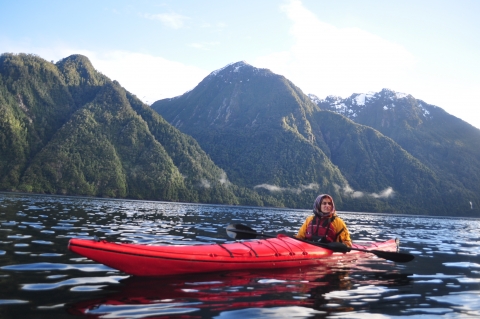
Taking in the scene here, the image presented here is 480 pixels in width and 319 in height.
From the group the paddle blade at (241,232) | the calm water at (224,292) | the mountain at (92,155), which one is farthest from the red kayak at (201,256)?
the mountain at (92,155)

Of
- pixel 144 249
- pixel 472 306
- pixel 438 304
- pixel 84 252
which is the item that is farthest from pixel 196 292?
pixel 472 306

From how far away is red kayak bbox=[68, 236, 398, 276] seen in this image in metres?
8.35

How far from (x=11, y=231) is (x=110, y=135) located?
169342mm

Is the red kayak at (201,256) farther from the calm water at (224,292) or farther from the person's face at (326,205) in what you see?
the person's face at (326,205)

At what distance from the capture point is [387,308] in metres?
7.57

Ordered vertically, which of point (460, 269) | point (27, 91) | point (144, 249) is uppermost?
point (27, 91)

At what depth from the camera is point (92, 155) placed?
521ft

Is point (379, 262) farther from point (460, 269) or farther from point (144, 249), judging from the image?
point (144, 249)

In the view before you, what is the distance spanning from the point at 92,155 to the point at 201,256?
160 m

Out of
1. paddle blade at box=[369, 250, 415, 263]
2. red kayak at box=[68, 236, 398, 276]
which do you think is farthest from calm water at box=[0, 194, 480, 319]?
paddle blade at box=[369, 250, 415, 263]

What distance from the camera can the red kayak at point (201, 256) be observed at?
329 inches

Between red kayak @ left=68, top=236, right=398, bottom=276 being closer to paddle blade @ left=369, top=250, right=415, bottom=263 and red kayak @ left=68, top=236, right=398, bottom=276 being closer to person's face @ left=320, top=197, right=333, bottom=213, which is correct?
person's face @ left=320, top=197, right=333, bottom=213

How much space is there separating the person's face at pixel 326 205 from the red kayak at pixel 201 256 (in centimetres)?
119

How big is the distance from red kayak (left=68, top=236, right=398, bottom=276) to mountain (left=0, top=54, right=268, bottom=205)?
131 metres
